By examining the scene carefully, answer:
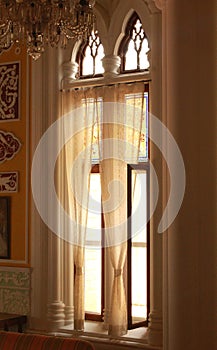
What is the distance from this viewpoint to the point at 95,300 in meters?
6.17

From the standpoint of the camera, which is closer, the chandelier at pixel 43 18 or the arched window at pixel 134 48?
the chandelier at pixel 43 18

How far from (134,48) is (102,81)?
0.44m

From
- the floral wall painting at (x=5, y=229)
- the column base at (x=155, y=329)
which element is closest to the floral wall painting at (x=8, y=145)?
the floral wall painting at (x=5, y=229)

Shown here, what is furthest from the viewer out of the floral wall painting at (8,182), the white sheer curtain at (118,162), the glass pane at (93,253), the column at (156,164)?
the floral wall painting at (8,182)

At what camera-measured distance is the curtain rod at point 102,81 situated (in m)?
5.79

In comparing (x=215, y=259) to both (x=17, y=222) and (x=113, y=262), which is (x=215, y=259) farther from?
(x=17, y=222)

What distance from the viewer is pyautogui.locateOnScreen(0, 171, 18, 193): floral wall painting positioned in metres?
6.39

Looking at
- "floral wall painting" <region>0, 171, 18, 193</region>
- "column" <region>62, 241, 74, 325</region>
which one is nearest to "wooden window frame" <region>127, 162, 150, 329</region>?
"column" <region>62, 241, 74, 325</region>

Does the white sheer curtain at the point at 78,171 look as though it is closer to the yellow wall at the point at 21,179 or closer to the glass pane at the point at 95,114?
the glass pane at the point at 95,114

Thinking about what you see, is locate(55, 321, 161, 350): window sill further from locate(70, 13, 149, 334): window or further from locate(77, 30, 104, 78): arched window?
locate(77, 30, 104, 78): arched window

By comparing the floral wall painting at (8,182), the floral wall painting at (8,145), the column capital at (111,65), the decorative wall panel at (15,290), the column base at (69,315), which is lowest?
the column base at (69,315)

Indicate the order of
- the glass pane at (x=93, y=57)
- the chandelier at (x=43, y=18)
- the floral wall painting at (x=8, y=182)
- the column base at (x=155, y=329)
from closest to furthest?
the chandelier at (x=43, y=18) → the column base at (x=155, y=329) → the glass pane at (x=93, y=57) → the floral wall painting at (x=8, y=182)

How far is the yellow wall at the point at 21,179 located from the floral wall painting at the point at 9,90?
50 millimetres

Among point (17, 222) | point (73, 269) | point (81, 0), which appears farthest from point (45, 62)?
point (81, 0)
